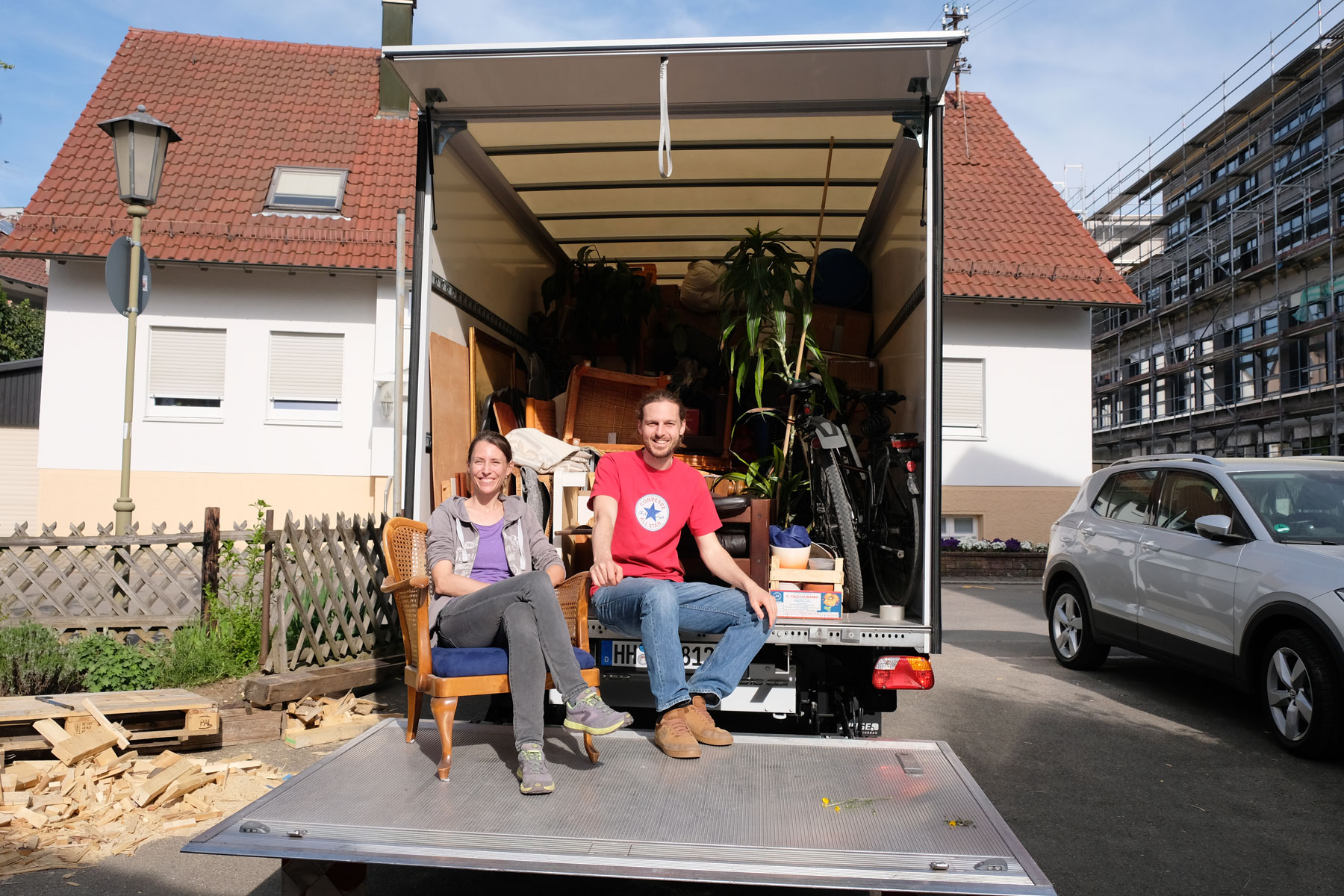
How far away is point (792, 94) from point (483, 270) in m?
2.23

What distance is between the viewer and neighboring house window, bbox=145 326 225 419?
48.4ft

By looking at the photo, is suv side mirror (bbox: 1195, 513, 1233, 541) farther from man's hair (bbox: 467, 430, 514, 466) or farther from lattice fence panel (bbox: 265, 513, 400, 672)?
lattice fence panel (bbox: 265, 513, 400, 672)

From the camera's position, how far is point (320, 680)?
5.91 m

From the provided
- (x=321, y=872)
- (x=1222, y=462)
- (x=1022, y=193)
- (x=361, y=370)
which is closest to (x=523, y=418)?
(x=321, y=872)

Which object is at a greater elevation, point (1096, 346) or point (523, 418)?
point (1096, 346)

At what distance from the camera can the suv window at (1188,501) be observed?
20.1ft

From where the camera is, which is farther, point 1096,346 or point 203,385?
point 1096,346

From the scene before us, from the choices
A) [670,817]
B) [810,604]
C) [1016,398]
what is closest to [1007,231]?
[1016,398]

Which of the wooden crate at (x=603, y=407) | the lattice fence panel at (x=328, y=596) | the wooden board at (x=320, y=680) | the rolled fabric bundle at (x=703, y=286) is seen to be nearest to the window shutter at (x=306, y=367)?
the lattice fence panel at (x=328, y=596)

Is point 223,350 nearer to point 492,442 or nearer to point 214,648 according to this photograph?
point 214,648

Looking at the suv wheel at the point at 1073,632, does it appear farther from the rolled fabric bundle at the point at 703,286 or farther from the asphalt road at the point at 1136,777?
the rolled fabric bundle at the point at 703,286

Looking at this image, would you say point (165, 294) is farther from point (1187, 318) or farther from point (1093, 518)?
point (1187, 318)

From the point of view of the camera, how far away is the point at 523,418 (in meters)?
6.73

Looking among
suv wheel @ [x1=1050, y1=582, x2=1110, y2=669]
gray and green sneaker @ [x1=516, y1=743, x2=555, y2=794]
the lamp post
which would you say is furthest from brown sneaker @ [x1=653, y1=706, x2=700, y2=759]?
the lamp post
